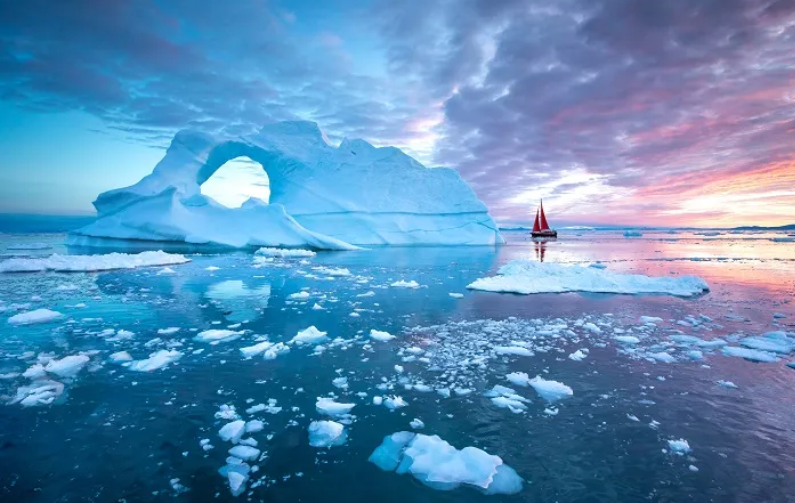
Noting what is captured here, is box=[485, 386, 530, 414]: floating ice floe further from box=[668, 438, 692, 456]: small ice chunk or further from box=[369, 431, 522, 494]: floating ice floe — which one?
box=[668, 438, 692, 456]: small ice chunk

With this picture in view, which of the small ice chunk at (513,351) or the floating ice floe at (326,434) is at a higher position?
the small ice chunk at (513,351)

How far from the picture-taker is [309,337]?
204 inches

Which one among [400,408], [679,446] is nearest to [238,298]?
[400,408]

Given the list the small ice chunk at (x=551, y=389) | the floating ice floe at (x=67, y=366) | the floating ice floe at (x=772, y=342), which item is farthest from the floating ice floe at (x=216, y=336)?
the floating ice floe at (x=772, y=342)

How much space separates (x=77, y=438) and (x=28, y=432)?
411mm

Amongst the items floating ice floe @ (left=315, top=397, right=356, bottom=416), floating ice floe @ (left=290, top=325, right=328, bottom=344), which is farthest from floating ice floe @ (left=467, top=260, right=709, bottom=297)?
floating ice floe @ (left=315, top=397, right=356, bottom=416)

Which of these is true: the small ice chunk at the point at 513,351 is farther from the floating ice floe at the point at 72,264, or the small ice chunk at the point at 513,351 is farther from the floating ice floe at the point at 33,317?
the floating ice floe at the point at 72,264

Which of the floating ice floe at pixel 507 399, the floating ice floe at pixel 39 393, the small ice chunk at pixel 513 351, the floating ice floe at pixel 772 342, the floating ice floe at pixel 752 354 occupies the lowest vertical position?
the floating ice floe at pixel 39 393

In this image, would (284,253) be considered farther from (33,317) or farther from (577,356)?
(577,356)

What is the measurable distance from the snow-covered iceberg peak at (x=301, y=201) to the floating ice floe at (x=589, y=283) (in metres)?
15.6

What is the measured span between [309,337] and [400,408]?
7.57ft

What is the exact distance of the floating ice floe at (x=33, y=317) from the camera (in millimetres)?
5836

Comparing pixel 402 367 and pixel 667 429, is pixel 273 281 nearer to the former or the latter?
pixel 402 367

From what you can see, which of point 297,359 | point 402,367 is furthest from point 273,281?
point 402,367
